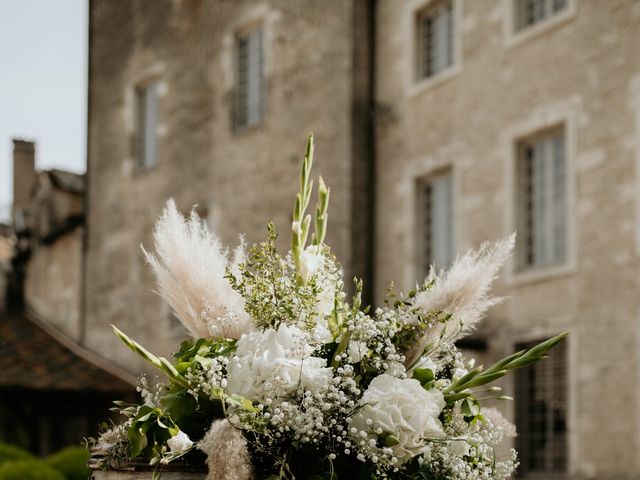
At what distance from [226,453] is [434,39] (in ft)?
45.1

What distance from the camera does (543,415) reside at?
13.1m

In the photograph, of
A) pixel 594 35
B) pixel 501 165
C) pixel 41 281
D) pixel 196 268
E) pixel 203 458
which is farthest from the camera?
pixel 41 281

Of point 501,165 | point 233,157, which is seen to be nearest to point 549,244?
Result: point 501,165

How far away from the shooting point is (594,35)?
12.6 meters

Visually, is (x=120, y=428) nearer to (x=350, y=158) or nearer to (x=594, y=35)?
(x=594, y=35)

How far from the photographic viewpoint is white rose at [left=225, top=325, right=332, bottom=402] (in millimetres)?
2348

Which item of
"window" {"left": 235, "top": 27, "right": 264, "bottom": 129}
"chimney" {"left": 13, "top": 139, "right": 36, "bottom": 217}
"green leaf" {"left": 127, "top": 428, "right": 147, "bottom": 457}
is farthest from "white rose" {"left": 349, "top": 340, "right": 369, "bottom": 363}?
A: "chimney" {"left": 13, "top": 139, "right": 36, "bottom": 217}

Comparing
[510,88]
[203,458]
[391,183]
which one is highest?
[510,88]

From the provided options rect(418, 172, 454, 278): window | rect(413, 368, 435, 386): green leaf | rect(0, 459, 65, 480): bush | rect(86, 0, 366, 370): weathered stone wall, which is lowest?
rect(0, 459, 65, 480): bush

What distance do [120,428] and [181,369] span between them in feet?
0.57

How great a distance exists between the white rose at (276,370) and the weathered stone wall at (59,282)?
2099cm

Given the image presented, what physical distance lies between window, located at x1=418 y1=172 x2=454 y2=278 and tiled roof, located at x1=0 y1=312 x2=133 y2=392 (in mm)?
7908

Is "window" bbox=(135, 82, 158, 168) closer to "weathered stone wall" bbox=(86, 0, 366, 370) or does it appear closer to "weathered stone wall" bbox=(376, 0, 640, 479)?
"weathered stone wall" bbox=(86, 0, 366, 370)

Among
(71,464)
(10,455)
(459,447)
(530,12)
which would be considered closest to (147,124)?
(530,12)
